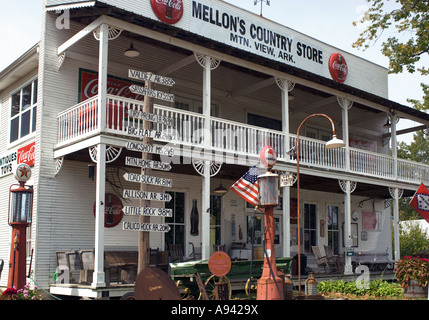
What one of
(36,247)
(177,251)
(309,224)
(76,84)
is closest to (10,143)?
(76,84)

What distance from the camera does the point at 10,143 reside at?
1673 cm

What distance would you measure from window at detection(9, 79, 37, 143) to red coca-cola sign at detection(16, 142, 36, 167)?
1.78 feet

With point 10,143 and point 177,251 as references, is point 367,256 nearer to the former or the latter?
point 177,251

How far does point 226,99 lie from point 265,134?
2.98 meters

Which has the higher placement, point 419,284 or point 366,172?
point 366,172

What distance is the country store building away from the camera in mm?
12945

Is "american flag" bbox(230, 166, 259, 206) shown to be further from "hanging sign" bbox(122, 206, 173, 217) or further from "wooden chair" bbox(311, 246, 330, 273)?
"wooden chair" bbox(311, 246, 330, 273)

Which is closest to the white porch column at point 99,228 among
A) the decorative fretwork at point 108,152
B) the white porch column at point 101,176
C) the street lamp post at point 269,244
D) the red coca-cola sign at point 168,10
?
the white porch column at point 101,176

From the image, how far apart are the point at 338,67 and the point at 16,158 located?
13612 mm

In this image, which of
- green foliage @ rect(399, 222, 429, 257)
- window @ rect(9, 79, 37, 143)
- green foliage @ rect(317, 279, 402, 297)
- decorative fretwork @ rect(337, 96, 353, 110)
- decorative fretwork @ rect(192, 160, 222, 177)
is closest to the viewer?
green foliage @ rect(317, 279, 402, 297)

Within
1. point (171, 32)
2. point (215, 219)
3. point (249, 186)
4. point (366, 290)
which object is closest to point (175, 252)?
point (215, 219)

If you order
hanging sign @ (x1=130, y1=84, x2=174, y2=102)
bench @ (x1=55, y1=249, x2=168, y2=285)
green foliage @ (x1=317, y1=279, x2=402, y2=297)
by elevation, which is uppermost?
hanging sign @ (x1=130, y1=84, x2=174, y2=102)

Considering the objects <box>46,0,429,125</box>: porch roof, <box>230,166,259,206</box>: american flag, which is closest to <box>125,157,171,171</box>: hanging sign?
<box>230,166,259,206</box>: american flag

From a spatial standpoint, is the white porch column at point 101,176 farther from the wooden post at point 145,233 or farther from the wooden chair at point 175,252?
the wooden chair at point 175,252
